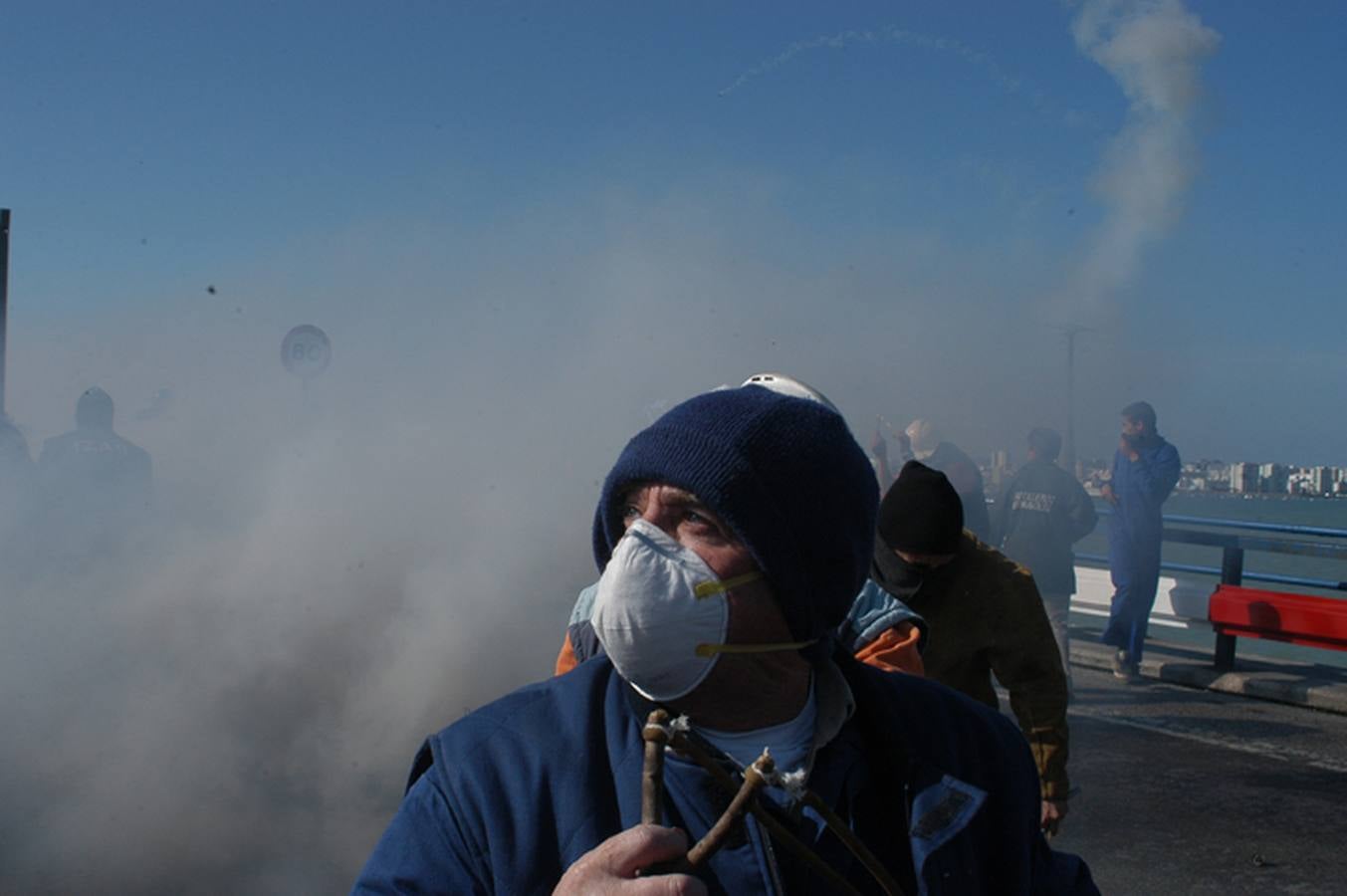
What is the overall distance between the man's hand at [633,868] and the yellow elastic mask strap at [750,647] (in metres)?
0.31

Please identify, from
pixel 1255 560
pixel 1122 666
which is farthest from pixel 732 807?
pixel 1255 560

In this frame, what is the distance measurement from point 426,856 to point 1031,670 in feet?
8.96

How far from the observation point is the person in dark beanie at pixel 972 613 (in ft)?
12.0

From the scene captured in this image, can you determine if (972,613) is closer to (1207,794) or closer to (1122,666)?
(1207,794)

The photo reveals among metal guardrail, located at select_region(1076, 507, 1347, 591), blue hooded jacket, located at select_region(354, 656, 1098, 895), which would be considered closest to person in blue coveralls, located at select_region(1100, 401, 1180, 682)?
metal guardrail, located at select_region(1076, 507, 1347, 591)

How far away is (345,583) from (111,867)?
146 inches

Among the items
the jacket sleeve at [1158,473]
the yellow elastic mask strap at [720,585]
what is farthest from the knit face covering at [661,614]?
the jacket sleeve at [1158,473]

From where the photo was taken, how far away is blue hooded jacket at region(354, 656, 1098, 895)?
1.36 m

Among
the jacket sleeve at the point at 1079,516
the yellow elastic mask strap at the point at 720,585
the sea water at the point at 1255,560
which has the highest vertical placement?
the yellow elastic mask strap at the point at 720,585

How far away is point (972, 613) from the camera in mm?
3768

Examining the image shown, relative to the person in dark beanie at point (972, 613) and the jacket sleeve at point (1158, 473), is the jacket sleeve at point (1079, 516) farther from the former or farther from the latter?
the person in dark beanie at point (972, 613)

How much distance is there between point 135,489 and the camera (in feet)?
28.9

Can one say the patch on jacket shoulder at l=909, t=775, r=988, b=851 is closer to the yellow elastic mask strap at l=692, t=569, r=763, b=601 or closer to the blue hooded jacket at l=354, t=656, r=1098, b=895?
the blue hooded jacket at l=354, t=656, r=1098, b=895

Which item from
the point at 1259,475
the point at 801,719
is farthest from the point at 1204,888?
the point at 1259,475
